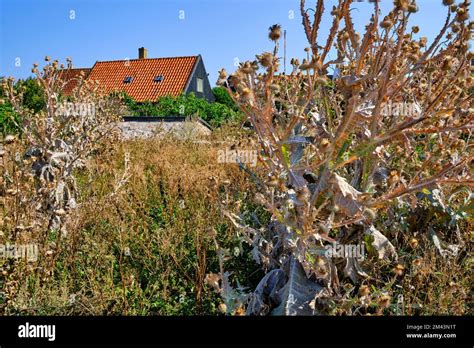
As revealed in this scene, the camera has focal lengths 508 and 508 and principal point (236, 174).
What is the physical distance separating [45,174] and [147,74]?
22.4m

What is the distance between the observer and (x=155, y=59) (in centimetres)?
2741

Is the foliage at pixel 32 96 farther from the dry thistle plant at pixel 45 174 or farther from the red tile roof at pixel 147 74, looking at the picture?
the dry thistle plant at pixel 45 174

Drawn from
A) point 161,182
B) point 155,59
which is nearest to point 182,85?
point 155,59

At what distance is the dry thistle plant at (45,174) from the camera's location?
363cm

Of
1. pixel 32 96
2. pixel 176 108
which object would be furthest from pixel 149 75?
pixel 32 96

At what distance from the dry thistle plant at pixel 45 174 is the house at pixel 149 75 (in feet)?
61.4

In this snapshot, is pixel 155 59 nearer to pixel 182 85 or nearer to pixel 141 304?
pixel 182 85
